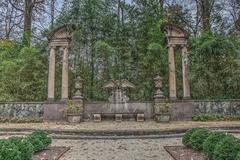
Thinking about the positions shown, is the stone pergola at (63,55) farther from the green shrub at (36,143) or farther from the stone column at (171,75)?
the green shrub at (36,143)

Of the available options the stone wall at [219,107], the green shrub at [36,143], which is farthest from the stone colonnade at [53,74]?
the green shrub at [36,143]

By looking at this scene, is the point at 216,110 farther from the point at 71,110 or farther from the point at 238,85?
the point at 71,110

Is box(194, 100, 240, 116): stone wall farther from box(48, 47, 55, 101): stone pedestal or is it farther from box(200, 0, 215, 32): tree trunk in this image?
box(48, 47, 55, 101): stone pedestal

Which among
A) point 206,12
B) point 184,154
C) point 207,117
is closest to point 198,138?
point 184,154

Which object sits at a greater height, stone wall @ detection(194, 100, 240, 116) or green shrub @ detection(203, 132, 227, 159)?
stone wall @ detection(194, 100, 240, 116)

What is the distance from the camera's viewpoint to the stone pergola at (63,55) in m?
13.5

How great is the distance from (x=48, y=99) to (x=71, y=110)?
136 centimetres

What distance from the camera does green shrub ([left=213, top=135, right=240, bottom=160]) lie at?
4406 millimetres

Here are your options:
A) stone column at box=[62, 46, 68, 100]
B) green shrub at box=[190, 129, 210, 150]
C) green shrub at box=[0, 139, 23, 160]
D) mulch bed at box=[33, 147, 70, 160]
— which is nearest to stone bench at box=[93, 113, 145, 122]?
stone column at box=[62, 46, 68, 100]

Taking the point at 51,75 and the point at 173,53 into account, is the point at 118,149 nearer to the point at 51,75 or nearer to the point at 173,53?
the point at 51,75

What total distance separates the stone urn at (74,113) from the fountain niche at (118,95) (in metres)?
1.42

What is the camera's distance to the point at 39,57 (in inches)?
581

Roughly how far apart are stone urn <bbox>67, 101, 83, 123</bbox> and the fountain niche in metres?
1.42

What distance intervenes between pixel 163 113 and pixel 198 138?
6.49 metres
